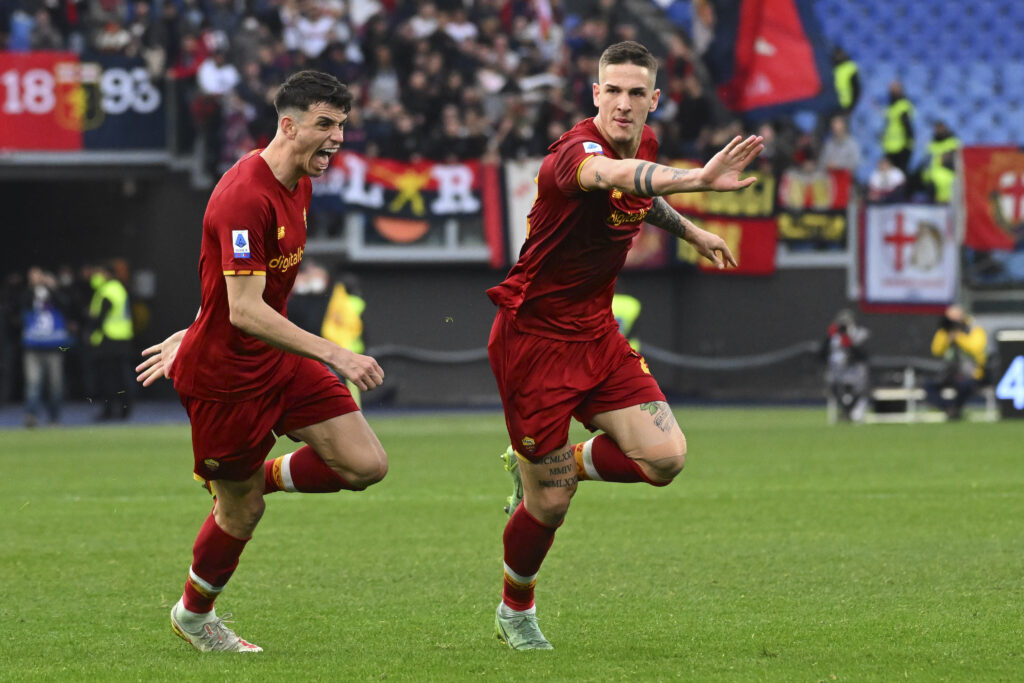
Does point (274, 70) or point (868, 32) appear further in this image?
point (868, 32)

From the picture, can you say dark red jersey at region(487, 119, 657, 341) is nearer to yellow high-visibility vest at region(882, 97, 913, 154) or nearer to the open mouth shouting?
the open mouth shouting

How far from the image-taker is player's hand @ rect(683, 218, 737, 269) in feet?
20.4

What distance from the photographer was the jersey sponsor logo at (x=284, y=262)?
5.63m

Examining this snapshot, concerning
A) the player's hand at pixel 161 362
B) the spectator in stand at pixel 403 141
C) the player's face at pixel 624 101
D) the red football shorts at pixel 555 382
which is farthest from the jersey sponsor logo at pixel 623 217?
the spectator in stand at pixel 403 141

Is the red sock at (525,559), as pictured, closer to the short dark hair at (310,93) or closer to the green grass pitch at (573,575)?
the green grass pitch at (573,575)

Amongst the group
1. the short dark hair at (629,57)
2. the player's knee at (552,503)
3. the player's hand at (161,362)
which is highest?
the short dark hair at (629,57)

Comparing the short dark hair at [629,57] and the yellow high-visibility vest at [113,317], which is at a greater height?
the short dark hair at [629,57]

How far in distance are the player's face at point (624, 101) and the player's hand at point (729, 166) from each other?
869 millimetres

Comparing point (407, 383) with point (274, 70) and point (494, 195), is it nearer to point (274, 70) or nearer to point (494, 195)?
point (494, 195)

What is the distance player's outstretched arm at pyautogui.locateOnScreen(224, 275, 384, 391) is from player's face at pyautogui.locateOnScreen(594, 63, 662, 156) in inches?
49.7

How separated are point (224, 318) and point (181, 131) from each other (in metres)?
17.7

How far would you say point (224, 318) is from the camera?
18.8ft

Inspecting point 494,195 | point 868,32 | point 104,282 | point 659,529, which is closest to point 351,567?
point 659,529

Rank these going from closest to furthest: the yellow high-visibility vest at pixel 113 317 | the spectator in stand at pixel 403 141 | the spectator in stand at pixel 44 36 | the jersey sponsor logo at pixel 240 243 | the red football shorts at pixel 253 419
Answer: the jersey sponsor logo at pixel 240 243 < the red football shorts at pixel 253 419 < the yellow high-visibility vest at pixel 113 317 < the spectator in stand at pixel 44 36 < the spectator in stand at pixel 403 141
